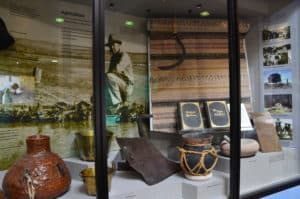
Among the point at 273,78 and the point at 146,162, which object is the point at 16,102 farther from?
the point at 273,78

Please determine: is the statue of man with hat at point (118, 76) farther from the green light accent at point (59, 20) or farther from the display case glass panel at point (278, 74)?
the display case glass panel at point (278, 74)

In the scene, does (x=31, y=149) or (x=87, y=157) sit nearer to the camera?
(x=31, y=149)

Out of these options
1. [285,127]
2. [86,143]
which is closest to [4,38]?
[86,143]

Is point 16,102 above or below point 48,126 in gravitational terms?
above

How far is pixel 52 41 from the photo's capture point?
2.09 metres

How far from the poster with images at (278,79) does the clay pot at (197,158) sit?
0.98 meters

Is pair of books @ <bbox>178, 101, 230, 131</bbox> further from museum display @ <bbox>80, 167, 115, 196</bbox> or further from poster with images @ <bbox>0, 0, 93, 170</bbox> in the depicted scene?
museum display @ <bbox>80, 167, 115, 196</bbox>

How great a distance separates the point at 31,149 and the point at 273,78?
6.50 ft

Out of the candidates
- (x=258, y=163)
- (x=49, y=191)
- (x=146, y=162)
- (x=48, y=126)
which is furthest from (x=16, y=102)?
(x=258, y=163)

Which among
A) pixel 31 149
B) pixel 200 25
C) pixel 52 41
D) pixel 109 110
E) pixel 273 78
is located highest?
pixel 200 25

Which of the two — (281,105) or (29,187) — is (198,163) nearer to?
(29,187)

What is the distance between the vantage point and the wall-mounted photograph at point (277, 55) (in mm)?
2580

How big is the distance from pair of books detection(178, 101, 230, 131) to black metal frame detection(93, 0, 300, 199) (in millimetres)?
381

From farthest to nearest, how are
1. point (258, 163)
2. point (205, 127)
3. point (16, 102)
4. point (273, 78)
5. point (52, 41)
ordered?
point (273, 78) < point (205, 127) < point (258, 163) < point (52, 41) < point (16, 102)
